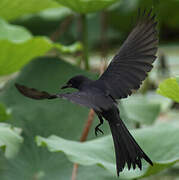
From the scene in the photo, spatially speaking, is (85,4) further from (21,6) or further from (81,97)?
(81,97)

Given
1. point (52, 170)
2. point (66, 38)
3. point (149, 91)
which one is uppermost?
point (52, 170)

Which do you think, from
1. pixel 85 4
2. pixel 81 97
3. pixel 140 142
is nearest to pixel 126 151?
pixel 81 97

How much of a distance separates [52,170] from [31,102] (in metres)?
0.25

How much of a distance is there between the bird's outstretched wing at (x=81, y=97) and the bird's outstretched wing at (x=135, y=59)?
0.07 meters

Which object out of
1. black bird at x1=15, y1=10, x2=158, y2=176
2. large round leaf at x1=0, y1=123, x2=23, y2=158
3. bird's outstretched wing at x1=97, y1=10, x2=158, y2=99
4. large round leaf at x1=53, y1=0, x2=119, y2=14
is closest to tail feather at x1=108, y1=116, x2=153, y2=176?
black bird at x1=15, y1=10, x2=158, y2=176

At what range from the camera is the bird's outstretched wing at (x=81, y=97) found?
82 centimetres

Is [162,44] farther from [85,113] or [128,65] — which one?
[128,65]

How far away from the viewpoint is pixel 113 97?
99 centimetres

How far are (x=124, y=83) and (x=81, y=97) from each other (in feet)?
0.53

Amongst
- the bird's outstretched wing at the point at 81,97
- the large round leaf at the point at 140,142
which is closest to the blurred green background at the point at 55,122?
the large round leaf at the point at 140,142

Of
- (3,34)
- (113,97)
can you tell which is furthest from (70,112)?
(113,97)

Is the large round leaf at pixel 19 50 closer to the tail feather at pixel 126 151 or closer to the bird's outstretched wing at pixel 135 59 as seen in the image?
the bird's outstretched wing at pixel 135 59

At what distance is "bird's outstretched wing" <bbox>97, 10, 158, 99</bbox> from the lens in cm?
103

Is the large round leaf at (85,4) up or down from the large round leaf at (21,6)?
up
